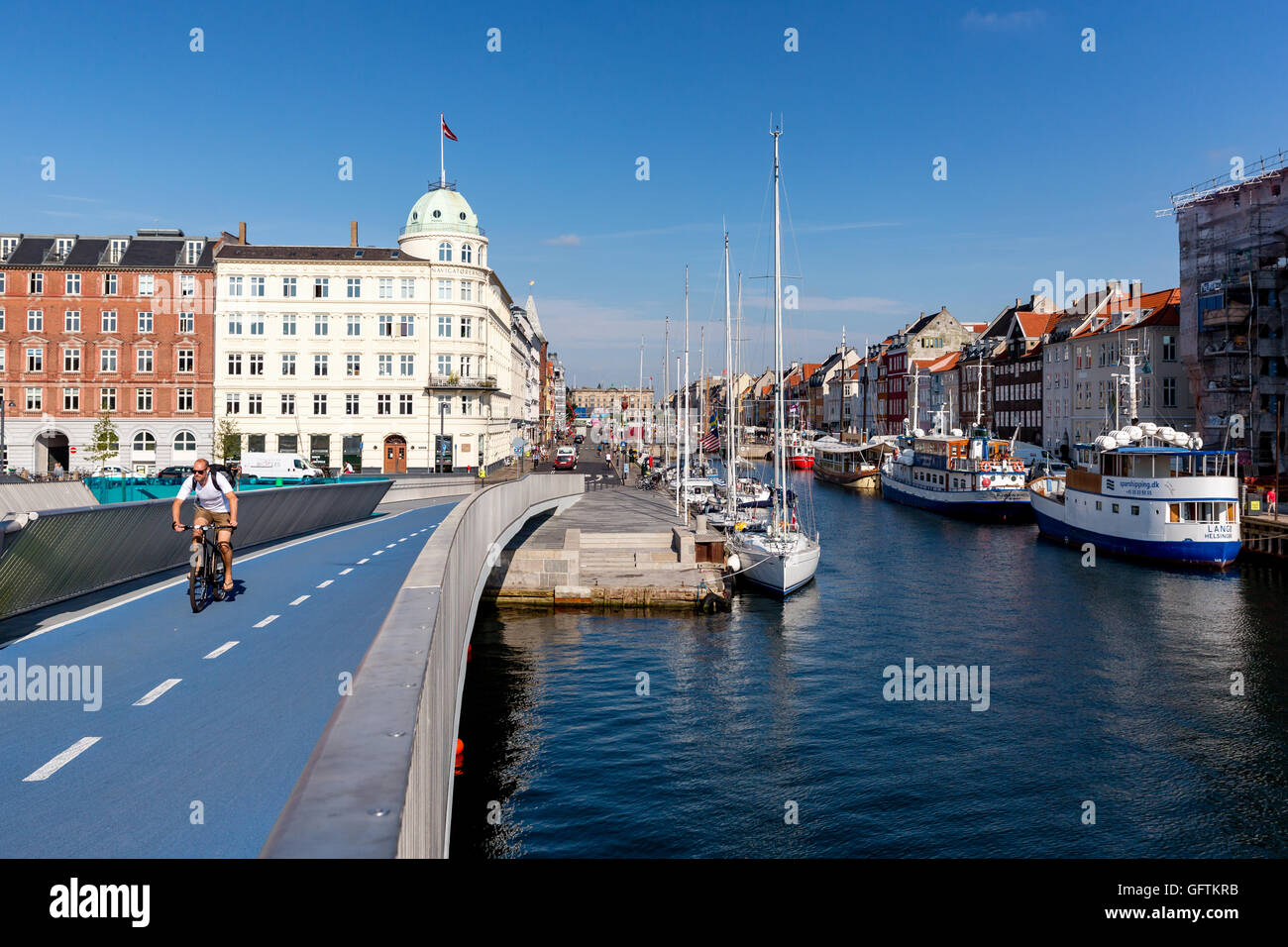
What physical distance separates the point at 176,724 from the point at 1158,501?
159ft

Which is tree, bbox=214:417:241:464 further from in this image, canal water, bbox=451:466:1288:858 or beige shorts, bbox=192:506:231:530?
beige shorts, bbox=192:506:231:530

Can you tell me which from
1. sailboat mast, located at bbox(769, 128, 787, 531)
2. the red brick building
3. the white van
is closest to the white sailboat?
sailboat mast, located at bbox(769, 128, 787, 531)

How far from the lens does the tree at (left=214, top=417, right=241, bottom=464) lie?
71000 mm

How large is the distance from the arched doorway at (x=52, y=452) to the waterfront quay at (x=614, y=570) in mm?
45169

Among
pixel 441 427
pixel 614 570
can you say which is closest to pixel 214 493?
pixel 614 570

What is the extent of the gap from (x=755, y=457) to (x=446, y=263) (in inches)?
3575

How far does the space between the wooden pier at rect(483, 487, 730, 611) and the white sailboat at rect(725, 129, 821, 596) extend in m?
1.05

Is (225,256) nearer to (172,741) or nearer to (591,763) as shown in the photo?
(591,763)

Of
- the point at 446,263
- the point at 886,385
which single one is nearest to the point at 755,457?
the point at 886,385

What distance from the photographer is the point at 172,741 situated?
291 inches

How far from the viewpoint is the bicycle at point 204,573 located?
1273cm

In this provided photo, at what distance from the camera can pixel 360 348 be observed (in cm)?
7412

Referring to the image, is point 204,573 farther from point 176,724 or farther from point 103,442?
point 103,442
